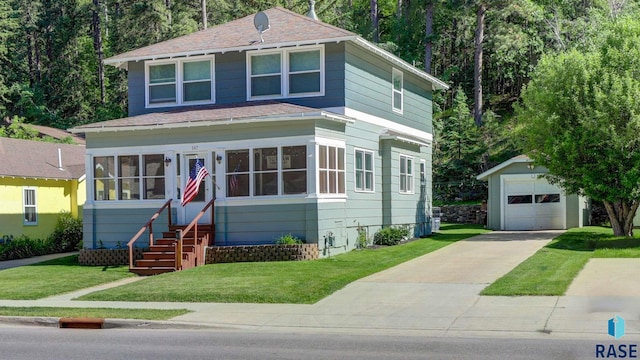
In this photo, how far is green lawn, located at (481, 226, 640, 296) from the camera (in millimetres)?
16297

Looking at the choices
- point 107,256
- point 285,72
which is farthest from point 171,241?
point 285,72

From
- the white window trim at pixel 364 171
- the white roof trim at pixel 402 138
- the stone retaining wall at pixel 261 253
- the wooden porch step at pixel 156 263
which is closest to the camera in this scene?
the wooden porch step at pixel 156 263

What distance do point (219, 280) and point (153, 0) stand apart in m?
34.9

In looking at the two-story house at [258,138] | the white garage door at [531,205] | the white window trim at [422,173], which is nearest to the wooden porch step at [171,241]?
the two-story house at [258,138]

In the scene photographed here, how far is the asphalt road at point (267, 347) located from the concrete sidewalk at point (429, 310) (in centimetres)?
71

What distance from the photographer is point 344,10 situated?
6531 cm

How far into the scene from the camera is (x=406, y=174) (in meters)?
29.5

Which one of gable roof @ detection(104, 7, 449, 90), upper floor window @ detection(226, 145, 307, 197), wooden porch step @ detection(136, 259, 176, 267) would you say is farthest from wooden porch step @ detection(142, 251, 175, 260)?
gable roof @ detection(104, 7, 449, 90)

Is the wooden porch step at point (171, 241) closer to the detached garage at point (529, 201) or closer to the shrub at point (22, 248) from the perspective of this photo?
the shrub at point (22, 248)

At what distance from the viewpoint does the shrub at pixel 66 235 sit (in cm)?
3109

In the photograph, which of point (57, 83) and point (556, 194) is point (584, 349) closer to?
point (556, 194)

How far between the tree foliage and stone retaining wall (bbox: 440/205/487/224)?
12.4m

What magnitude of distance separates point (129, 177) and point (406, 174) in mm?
10270

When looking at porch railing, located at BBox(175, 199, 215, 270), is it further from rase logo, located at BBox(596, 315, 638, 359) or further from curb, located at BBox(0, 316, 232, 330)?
rase logo, located at BBox(596, 315, 638, 359)
